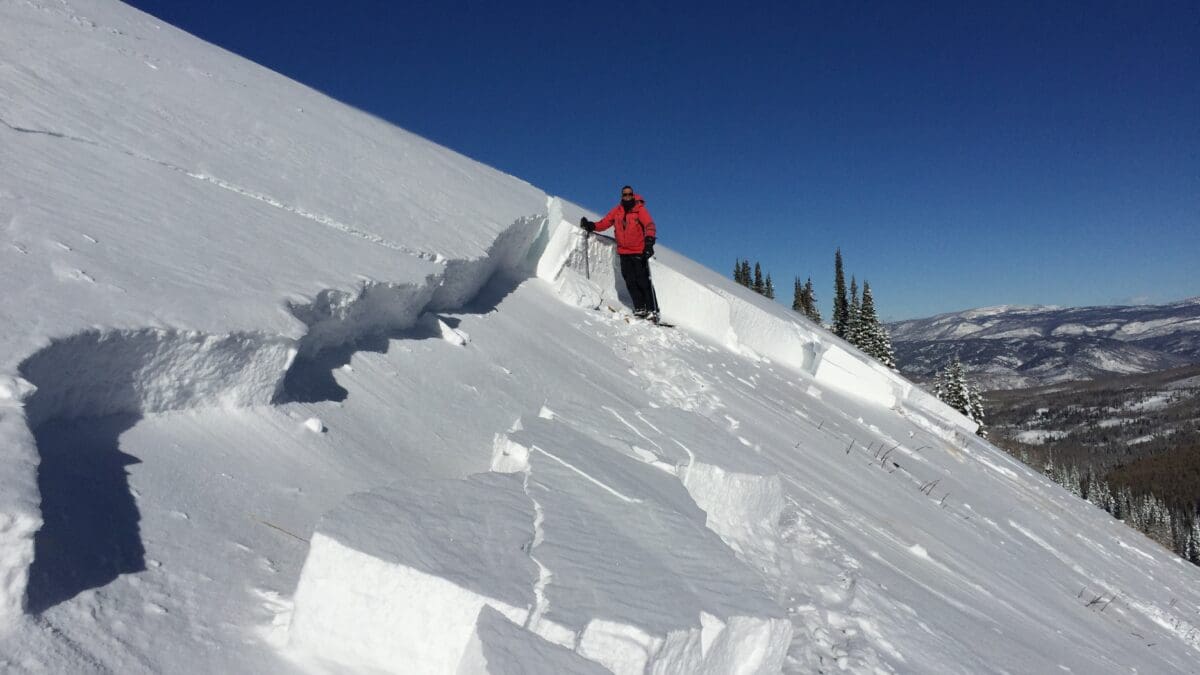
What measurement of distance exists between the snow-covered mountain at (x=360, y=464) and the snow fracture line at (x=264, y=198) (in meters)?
0.03

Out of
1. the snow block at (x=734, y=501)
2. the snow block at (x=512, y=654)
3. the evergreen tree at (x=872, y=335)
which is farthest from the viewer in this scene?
the evergreen tree at (x=872, y=335)

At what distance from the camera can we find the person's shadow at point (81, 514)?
52.6 inches

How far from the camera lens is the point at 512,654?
4.22 ft

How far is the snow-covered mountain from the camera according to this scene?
1.42 metres

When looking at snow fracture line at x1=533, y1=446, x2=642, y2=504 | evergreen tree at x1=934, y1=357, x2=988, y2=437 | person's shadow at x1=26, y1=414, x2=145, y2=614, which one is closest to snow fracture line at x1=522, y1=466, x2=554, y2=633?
snow fracture line at x1=533, y1=446, x2=642, y2=504

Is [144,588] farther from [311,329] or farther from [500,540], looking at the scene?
[311,329]

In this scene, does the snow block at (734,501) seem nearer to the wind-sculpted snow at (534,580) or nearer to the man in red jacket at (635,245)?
the wind-sculpted snow at (534,580)

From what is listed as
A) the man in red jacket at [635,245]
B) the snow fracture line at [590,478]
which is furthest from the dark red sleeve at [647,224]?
the snow fracture line at [590,478]

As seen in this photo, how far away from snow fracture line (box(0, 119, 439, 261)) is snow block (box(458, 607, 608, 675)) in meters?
2.99

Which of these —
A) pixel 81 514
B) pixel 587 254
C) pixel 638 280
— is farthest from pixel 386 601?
pixel 638 280

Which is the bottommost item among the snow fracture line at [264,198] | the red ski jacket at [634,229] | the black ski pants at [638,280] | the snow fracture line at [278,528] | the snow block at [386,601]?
the snow fracture line at [278,528]

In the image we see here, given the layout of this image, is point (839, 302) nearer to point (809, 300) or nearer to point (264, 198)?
point (809, 300)

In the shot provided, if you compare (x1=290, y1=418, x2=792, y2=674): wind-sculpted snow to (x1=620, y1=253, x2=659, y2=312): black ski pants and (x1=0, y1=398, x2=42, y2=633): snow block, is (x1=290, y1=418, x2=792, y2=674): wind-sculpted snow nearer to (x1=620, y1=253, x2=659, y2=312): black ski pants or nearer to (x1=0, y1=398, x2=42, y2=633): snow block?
(x1=0, y1=398, x2=42, y2=633): snow block

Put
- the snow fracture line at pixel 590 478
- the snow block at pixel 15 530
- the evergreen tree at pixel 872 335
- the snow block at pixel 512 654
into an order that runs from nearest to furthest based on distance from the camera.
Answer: the snow block at pixel 15 530, the snow block at pixel 512 654, the snow fracture line at pixel 590 478, the evergreen tree at pixel 872 335
